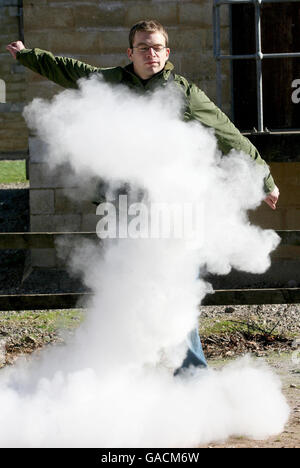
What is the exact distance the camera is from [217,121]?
12.8 feet

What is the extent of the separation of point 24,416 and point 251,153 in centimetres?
164

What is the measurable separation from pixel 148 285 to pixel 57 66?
3.81 ft

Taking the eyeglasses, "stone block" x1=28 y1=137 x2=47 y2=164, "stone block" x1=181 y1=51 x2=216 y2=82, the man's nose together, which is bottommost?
"stone block" x1=28 y1=137 x2=47 y2=164

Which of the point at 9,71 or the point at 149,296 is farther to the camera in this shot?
the point at 9,71

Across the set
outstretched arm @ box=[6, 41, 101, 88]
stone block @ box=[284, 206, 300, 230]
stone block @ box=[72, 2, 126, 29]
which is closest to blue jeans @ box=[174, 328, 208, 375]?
outstretched arm @ box=[6, 41, 101, 88]

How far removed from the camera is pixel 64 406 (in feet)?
12.1

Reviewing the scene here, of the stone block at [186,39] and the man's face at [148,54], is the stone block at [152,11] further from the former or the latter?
the man's face at [148,54]

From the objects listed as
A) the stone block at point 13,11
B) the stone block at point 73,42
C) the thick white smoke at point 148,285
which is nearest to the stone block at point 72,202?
the stone block at point 73,42

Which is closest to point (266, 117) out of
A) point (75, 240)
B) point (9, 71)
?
point (75, 240)

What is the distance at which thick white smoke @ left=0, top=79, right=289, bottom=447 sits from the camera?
3.74 meters

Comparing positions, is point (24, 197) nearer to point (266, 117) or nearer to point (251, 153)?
point (266, 117)

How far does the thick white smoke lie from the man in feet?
0.15

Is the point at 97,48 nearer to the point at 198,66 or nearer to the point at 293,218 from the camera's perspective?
the point at 198,66

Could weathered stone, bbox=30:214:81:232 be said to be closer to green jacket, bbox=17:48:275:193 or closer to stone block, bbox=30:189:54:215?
stone block, bbox=30:189:54:215
